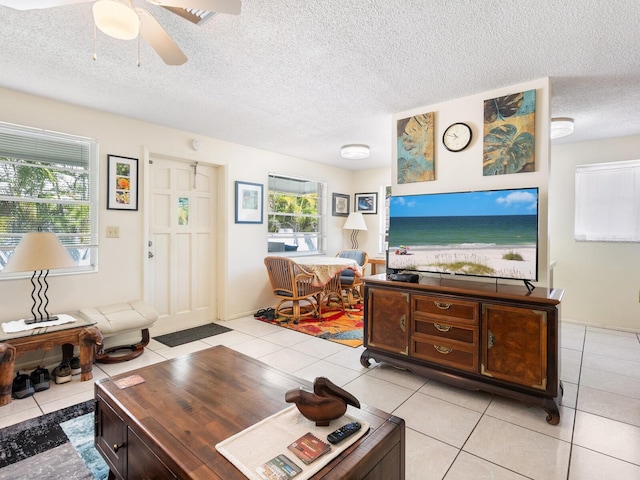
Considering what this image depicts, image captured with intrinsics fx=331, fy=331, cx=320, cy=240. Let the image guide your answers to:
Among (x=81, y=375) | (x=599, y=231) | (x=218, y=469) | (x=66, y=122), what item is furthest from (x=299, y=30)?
(x=599, y=231)

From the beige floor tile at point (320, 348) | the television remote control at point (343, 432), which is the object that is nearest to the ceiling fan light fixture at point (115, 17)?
the television remote control at point (343, 432)

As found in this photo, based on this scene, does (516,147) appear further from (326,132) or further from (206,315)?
(206,315)

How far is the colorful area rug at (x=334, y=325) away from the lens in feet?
12.5

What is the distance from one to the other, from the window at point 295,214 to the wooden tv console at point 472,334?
8.58 feet

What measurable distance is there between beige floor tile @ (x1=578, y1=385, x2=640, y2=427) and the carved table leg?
370cm

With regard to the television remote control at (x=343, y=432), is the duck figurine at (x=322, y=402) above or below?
above

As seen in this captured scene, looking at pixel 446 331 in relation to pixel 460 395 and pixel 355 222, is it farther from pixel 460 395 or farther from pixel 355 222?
pixel 355 222

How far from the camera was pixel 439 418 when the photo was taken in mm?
2197

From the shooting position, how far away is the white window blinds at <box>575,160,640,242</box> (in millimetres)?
3893

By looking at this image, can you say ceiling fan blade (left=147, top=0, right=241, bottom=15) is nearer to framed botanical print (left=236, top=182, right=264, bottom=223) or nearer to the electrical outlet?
the electrical outlet

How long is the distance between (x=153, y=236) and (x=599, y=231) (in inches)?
213

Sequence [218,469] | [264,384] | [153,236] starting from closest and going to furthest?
[218,469]
[264,384]
[153,236]

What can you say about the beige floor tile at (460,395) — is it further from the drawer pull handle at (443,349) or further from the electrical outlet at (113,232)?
the electrical outlet at (113,232)

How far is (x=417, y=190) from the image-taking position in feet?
10.3
